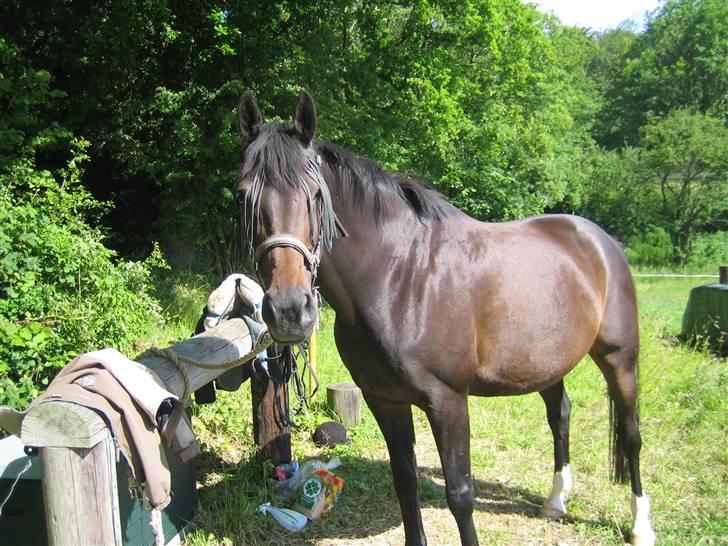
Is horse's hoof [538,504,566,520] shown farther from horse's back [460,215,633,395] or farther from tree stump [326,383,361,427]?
tree stump [326,383,361,427]

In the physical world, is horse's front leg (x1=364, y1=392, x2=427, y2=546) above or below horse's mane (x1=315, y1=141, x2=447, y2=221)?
below

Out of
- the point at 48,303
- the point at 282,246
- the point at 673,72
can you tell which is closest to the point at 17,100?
the point at 48,303

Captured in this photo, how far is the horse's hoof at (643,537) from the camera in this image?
123 inches

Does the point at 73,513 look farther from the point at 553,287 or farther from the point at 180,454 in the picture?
the point at 553,287

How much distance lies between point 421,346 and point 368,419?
2939 mm

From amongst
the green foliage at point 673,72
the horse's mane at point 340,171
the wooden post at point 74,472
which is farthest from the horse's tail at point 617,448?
the green foliage at point 673,72

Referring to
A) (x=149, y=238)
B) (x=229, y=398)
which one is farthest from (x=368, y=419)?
(x=149, y=238)

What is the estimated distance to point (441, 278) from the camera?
250 centimetres

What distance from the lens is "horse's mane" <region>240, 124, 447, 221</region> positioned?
6.52 feet

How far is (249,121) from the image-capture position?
86.5 inches

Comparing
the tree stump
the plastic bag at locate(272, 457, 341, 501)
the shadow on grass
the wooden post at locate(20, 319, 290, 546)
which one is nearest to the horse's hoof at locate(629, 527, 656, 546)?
the shadow on grass

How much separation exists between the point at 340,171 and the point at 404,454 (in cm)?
153

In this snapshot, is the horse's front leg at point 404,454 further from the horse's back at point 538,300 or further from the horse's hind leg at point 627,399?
the horse's hind leg at point 627,399

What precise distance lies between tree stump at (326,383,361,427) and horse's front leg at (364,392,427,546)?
1972mm
